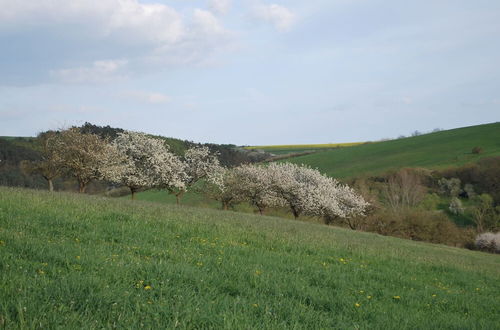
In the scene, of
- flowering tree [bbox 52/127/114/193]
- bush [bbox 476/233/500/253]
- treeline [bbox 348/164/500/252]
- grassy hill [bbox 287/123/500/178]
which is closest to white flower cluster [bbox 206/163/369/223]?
treeline [bbox 348/164/500/252]

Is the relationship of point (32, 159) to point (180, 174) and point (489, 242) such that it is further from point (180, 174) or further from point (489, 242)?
point (489, 242)

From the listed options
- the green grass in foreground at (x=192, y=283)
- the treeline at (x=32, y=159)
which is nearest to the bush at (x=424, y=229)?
the treeline at (x=32, y=159)

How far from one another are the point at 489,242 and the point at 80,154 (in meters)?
47.9

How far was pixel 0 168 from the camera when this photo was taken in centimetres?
7038

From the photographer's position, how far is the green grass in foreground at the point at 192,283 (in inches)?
221

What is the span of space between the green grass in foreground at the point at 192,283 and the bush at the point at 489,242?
44351 mm

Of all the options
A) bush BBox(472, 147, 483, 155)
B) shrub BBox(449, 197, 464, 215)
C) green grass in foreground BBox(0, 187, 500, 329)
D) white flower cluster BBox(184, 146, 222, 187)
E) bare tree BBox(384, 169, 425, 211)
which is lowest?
shrub BBox(449, 197, 464, 215)

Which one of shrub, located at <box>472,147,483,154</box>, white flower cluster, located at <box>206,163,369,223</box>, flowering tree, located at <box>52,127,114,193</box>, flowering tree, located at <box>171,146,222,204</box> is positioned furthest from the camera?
shrub, located at <box>472,147,483,154</box>

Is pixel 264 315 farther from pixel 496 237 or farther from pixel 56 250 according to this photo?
pixel 496 237

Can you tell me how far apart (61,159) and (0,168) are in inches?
1453

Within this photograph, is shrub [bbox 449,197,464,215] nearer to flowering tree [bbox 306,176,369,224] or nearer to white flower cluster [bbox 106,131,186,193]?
flowering tree [bbox 306,176,369,224]

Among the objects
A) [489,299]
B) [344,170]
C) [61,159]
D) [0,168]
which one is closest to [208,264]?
[489,299]

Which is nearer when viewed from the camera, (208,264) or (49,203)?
(208,264)

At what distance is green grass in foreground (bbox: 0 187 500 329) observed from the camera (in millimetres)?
5617
